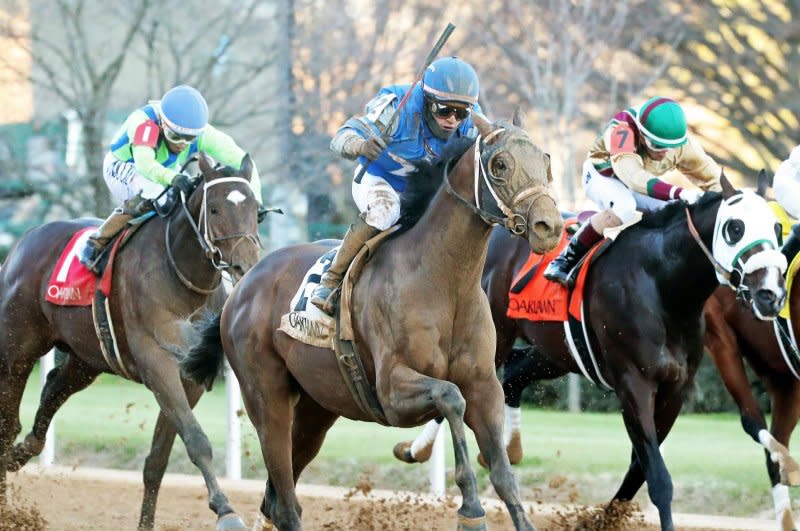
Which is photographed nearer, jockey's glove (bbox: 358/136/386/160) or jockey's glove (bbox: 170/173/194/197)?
jockey's glove (bbox: 358/136/386/160)

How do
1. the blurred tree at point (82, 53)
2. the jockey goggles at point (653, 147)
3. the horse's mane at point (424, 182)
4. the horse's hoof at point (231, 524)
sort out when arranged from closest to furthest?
the horse's mane at point (424, 182) < the horse's hoof at point (231, 524) < the jockey goggles at point (653, 147) < the blurred tree at point (82, 53)

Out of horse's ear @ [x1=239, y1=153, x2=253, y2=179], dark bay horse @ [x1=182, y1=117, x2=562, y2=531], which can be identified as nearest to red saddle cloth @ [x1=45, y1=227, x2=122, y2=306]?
horse's ear @ [x1=239, y1=153, x2=253, y2=179]

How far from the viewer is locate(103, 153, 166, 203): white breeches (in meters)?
7.32

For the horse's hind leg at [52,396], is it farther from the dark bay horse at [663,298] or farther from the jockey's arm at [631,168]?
the jockey's arm at [631,168]

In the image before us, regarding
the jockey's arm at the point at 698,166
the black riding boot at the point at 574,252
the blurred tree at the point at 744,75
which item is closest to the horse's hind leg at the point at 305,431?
the black riding boot at the point at 574,252

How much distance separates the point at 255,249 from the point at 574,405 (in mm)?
6667

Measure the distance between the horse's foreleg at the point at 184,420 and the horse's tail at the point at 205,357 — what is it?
0.99 feet

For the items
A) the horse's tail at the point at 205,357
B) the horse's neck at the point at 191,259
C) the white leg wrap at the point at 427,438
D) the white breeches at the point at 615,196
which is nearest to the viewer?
the horse's tail at the point at 205,357

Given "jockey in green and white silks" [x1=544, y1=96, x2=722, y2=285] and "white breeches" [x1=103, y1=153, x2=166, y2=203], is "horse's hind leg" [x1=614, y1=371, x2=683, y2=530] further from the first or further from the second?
"white breeches" [x1=103, y1=153, x2=166, y2=203]

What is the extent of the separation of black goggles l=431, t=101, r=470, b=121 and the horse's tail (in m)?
1.68

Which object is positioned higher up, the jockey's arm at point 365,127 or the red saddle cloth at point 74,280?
the jockey's arm at point 365,127

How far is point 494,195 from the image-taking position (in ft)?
15.6

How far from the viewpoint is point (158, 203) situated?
726 cm

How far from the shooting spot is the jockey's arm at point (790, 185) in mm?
6691
